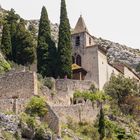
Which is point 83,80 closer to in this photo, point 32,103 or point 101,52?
point 101,52

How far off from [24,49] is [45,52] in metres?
2.89

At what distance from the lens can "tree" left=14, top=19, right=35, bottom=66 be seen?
78.2 metres

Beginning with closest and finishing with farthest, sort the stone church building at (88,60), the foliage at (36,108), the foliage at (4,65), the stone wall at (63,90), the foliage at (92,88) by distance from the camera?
the foliage at (36,108), the stone wall at (63,90), the foliage at (4,65), the foliage at (92,88), the stone church building at (88,60)

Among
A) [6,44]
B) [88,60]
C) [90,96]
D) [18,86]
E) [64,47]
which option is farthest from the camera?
[88,60]

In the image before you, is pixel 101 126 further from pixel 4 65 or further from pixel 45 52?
pixel 45 52

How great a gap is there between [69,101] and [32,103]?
26.0 ft

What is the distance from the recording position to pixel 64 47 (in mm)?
76562

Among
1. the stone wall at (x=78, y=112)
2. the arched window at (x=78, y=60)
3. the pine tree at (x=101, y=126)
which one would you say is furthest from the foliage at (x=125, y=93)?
the pine tree at (x=101, y=126)

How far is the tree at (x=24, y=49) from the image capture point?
78250mm

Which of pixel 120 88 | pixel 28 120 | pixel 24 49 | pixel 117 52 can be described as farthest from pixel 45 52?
pixel 117 52

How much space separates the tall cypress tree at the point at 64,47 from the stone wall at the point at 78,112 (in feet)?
22.0

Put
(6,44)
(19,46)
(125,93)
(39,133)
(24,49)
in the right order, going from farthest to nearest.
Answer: (24,49)
(19,46)
(6,44)
(125,93)
(39,133)

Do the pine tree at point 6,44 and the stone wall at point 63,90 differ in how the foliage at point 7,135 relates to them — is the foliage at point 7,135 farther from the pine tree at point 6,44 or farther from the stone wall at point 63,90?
the pine tree at point 6,44

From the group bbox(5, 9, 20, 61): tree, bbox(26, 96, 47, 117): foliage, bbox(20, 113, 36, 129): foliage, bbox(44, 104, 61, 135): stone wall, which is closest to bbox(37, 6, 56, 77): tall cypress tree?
Result: bbox(5, 9, 20, 61): tree
